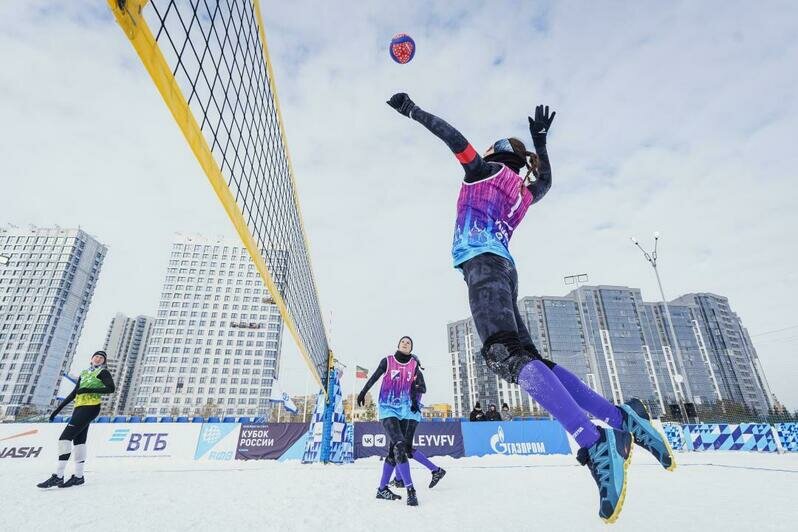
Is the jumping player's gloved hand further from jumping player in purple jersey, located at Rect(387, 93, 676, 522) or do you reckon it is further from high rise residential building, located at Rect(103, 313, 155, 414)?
high rise residential building, located at Rect(103, 313, 155, 414)

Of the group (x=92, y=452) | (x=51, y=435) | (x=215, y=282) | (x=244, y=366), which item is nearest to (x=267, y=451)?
(x=92, y=452)

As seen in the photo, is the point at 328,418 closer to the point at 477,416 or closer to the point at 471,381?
the point at 477,416

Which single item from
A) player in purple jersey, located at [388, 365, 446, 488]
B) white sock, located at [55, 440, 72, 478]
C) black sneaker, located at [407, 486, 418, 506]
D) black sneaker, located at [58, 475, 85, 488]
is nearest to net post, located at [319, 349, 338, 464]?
player in purple jersey, located at [388, 365, 446, 488]

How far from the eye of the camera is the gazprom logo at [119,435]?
985 cm

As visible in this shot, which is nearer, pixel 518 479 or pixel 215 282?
pixel 518 479

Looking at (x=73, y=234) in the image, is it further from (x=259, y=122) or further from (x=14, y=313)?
(x=259, y=122)

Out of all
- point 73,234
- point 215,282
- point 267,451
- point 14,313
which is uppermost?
point 73,234

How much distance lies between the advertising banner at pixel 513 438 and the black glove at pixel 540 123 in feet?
30.6

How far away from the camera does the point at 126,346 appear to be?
115m

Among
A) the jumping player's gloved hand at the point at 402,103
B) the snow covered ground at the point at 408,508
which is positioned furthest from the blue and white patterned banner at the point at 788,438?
the jumping player's gloved hand at the point at 402,103

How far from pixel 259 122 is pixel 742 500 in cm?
680

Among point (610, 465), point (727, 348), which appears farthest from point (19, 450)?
point (727, 348)

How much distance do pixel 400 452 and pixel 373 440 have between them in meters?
6.56

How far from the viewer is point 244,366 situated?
98.5 metres
